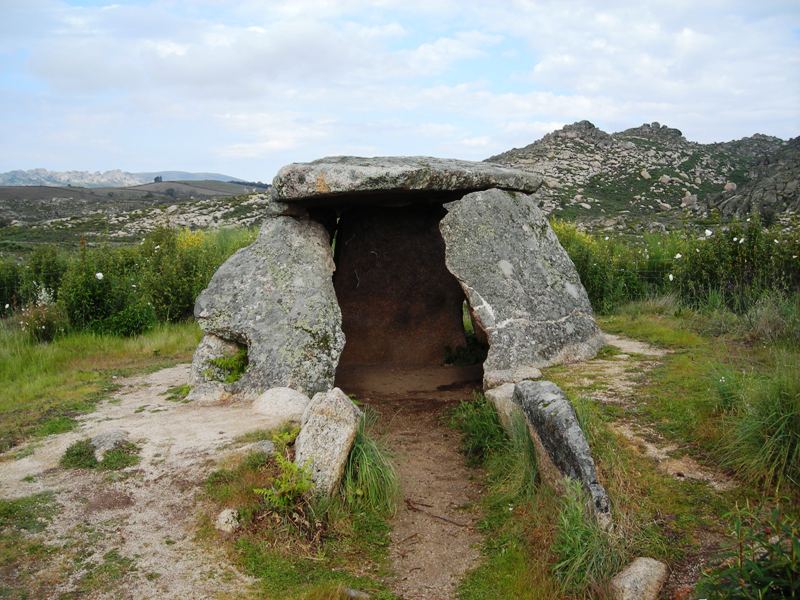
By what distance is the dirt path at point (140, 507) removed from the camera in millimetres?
4680

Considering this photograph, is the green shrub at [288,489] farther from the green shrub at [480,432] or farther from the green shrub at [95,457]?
the green shrub at [480,432]

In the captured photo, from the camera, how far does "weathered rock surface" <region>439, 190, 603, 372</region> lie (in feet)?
26.8

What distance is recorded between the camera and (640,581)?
436cm

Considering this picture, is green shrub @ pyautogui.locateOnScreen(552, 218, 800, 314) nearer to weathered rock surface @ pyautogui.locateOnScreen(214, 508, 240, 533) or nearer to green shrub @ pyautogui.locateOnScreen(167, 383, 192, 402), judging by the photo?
green shrub @ pyautogui.locateOnScreen(167, 383, 192, 402)

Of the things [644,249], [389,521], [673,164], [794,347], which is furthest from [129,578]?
[673,164]

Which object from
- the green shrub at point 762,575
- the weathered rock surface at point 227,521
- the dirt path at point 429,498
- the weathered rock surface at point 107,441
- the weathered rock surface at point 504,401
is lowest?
the dirt path at point 429,498

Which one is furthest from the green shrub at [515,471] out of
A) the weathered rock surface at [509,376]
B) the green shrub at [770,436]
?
the green shrub at [770,436]

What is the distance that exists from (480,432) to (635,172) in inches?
1131

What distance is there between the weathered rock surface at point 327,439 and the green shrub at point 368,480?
95 mm

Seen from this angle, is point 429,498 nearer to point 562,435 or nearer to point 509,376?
point 562,435

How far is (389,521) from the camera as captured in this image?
5.80m

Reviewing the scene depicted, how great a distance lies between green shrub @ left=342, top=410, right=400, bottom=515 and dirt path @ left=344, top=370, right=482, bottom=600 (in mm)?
168

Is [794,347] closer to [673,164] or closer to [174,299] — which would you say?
[174,299]

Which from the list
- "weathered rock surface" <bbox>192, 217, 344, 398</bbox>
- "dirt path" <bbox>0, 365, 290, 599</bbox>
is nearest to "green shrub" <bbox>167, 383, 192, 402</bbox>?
"weathered rock surface" <bbox>192, 217, 344, 398</bbox>
